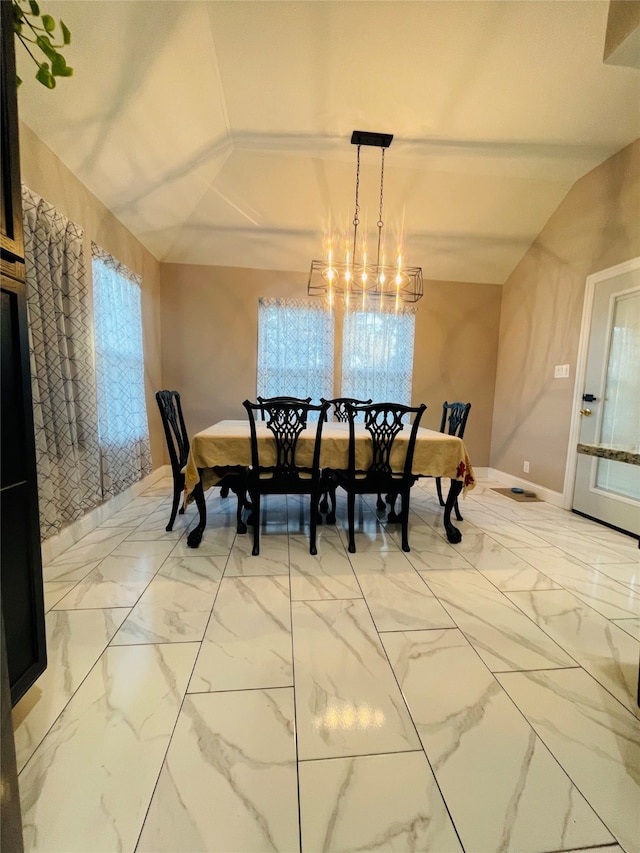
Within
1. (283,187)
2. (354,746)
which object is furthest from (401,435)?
(283,187)

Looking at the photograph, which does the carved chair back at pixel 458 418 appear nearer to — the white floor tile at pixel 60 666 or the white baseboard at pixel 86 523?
the white floor tile at pixel 60 666

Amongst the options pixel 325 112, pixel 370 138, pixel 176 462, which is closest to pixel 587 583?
pixel 176 462

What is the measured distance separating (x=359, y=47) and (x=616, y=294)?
8.38 feet

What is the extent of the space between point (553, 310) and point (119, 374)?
4.11 m

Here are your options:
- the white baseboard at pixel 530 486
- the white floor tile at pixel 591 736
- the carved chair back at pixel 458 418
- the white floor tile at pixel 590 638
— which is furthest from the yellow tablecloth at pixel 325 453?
the white baseboard at pixel 530 486

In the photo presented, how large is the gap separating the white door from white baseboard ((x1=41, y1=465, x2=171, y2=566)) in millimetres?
3977

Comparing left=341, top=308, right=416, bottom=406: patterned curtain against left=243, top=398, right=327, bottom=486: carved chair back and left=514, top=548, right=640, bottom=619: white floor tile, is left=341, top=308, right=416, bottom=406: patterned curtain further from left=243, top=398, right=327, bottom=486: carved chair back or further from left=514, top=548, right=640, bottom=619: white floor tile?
left=514, top=548, right=640, bottom=619: white floor tile

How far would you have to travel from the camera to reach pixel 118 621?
1.44m

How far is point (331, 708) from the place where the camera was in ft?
3.49

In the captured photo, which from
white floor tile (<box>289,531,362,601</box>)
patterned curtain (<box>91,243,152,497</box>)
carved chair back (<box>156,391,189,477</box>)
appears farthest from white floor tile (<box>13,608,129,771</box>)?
patterned curtain (<box>91,243,152,497</box>)

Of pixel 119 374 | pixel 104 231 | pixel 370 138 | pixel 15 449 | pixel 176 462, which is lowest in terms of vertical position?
pixel 176 462

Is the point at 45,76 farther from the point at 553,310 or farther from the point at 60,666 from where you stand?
the point at 553,310

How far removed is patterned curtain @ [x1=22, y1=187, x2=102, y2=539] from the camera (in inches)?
70.7

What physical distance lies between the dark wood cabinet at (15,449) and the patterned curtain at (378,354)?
3248mm
